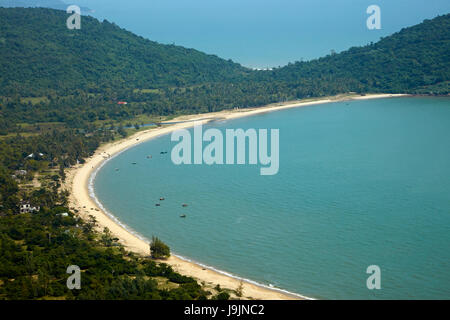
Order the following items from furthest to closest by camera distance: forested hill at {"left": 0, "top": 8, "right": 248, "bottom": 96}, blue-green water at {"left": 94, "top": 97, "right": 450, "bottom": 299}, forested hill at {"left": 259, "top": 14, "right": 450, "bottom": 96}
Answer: forested hill at {"left": 259, "top": 14, "right": 450, "bottom": 96}, forested hill at {"left": 0, "top": 8, "right": 248, "bottom": 96}, blue-green water at {"left": 94, "top": 97, "right": 450, "bottom": 299}

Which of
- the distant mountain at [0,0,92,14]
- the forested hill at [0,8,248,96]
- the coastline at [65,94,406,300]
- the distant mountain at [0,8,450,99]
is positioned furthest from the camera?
the distant mountain at [0,0,92,14]

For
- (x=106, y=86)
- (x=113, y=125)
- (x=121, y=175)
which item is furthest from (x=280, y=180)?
(x=106, y=86)

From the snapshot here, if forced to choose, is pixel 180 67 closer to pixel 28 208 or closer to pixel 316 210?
pixel 28 208

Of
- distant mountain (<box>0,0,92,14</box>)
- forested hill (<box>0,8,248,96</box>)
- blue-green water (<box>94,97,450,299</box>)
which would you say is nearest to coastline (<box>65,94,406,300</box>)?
blue-green water (<box>94,97,450,299</box>)

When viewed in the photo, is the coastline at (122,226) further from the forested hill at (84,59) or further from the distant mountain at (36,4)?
the distant mountain at (36,4)

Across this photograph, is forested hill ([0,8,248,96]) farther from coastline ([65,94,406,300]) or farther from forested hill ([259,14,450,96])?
coastline ([65,94,406,300])

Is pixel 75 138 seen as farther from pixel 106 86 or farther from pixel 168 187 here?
pixel 106 86
